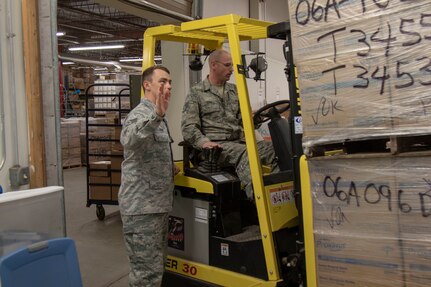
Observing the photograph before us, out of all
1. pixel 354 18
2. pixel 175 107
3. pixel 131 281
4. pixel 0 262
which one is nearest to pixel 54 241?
pixel 0 262

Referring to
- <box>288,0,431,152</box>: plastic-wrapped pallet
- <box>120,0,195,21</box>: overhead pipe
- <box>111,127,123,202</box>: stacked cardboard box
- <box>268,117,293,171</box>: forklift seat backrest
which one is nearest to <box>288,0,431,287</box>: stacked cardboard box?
<box>288,0,431,152</box>: plastic-wrapped pallet

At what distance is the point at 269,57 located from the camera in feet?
29.6

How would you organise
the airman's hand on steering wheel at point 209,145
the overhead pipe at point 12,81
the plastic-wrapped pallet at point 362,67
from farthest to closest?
the airman's hand on steering wheel at point 209,145, the overhead pipe at point 12,81, the plastic-wrapped pallet at point 362,67

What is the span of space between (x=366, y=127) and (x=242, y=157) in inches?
58.9

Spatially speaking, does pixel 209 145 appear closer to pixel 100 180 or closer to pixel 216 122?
pixel 216 122

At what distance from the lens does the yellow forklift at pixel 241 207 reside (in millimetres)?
3227

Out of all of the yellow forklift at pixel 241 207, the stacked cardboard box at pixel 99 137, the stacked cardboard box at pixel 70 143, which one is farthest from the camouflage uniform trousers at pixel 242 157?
the stacked cardboard box at pixel 70 143

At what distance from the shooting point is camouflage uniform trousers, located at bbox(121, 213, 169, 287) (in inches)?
136

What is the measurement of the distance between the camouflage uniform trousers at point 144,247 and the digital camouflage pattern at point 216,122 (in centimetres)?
73

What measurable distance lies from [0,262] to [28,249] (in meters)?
0.17

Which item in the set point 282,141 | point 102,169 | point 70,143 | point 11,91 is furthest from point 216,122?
point 70,143

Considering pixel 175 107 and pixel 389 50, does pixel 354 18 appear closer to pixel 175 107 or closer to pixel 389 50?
pixel 389 50

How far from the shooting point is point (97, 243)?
21.3 feet

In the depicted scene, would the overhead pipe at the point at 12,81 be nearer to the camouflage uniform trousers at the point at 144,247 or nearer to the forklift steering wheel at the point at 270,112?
the camouflage uniform trousers at the point at 144,247
